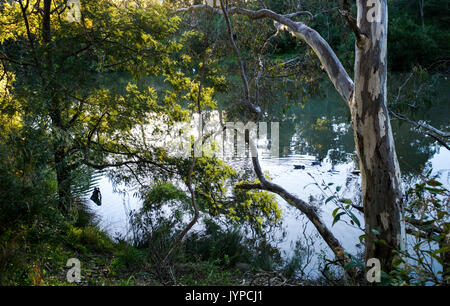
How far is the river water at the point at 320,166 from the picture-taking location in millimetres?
4883

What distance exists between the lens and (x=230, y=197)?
4902 mm

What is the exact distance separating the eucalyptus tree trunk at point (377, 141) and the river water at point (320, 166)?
212mm

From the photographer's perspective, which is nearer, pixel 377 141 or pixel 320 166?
pixel 377 141

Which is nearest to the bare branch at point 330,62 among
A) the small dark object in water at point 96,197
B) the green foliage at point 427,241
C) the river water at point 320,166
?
the river water at point 320,166

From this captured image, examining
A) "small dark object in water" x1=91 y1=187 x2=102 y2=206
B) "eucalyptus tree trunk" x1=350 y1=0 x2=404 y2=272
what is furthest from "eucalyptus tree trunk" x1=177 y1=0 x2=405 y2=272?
"small dark object in water" x1=91 y1=187 x2=102 y2=206

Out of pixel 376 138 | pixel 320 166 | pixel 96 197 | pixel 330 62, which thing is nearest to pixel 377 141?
pixel 376 138

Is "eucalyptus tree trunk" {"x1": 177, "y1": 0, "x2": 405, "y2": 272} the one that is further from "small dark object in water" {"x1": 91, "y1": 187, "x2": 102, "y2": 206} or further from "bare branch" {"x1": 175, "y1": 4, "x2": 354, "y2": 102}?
"small dark object in water" {"x1": 91, "y1": 187, "x2": 102, "y2": 206}

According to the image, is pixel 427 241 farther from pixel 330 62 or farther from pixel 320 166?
pixel 320 166

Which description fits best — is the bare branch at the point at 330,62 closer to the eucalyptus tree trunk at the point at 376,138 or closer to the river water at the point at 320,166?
the eucalyptus tree trunk at the point at 376,138

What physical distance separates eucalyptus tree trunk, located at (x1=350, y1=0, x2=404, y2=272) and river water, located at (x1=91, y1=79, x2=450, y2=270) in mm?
212

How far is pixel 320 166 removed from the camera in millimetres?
7062

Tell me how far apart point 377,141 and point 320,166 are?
14.3 ft

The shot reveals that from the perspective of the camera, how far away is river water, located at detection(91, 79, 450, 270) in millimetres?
4883

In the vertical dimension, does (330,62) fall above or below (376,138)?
above
